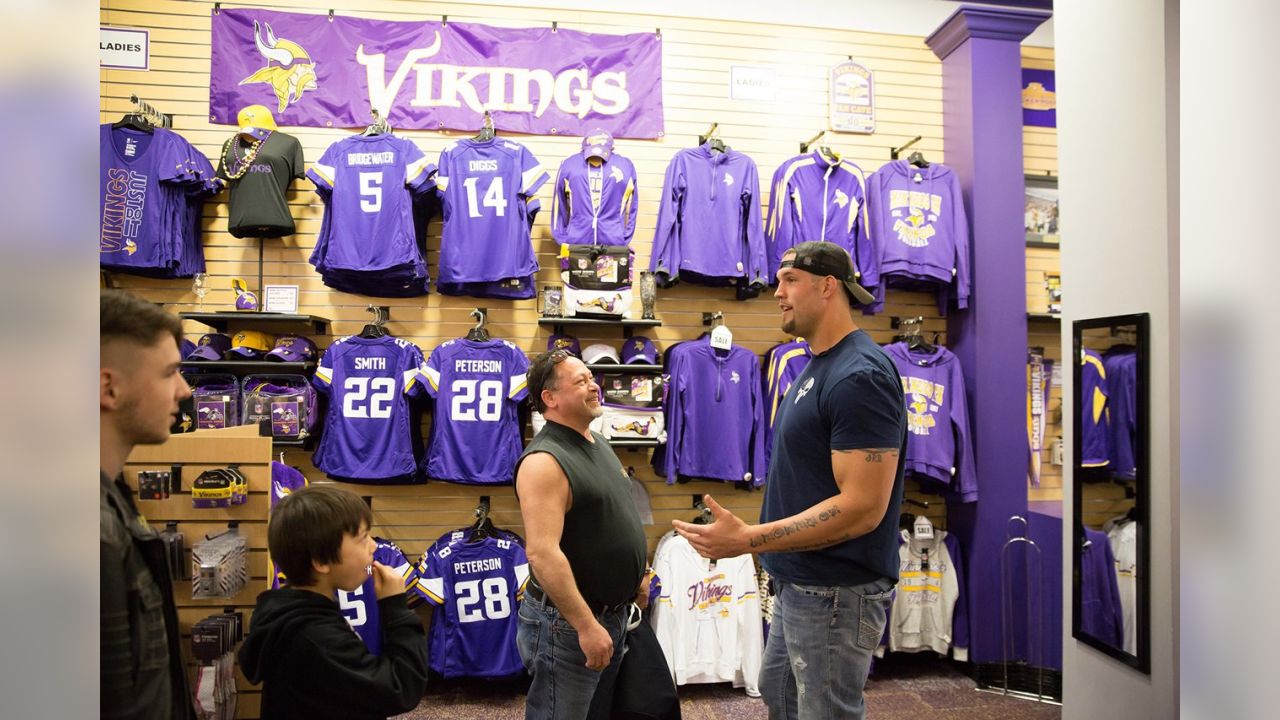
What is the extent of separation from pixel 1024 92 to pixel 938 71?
2.11 feet

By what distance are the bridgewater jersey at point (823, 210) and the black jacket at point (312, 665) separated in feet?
11.6

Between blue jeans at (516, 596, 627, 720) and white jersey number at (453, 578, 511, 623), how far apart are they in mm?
1943

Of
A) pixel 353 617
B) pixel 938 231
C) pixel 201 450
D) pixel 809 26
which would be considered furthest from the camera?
pixel 809 26

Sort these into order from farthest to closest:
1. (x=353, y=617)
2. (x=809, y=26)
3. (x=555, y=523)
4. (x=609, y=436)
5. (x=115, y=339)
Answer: (x=809, y=26)
(x=609, y=436)
(x=353, y=617)
(x=555, y=523)
(x=115, y=339)

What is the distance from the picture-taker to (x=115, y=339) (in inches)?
28.4

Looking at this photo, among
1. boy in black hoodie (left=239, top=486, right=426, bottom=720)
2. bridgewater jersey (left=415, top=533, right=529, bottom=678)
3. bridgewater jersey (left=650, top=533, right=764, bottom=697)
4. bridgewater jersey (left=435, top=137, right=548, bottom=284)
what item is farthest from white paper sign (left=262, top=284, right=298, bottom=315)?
boy in black hoodie (left=239, top=486, right=426, bottom=720)

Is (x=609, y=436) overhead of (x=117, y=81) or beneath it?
beneath

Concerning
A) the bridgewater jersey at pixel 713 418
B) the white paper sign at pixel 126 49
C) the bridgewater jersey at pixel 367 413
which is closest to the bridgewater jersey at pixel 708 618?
the bridgewater jersey at pixel 713 418

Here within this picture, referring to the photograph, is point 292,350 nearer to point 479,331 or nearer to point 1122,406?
point 479,331

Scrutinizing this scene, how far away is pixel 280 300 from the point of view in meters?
4.41

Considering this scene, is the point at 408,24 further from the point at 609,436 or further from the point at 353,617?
the point at 353,617

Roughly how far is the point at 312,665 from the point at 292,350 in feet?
10.2

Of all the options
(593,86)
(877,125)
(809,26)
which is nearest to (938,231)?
(877,125)

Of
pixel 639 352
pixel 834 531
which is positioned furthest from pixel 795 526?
→ pixel 639 352
